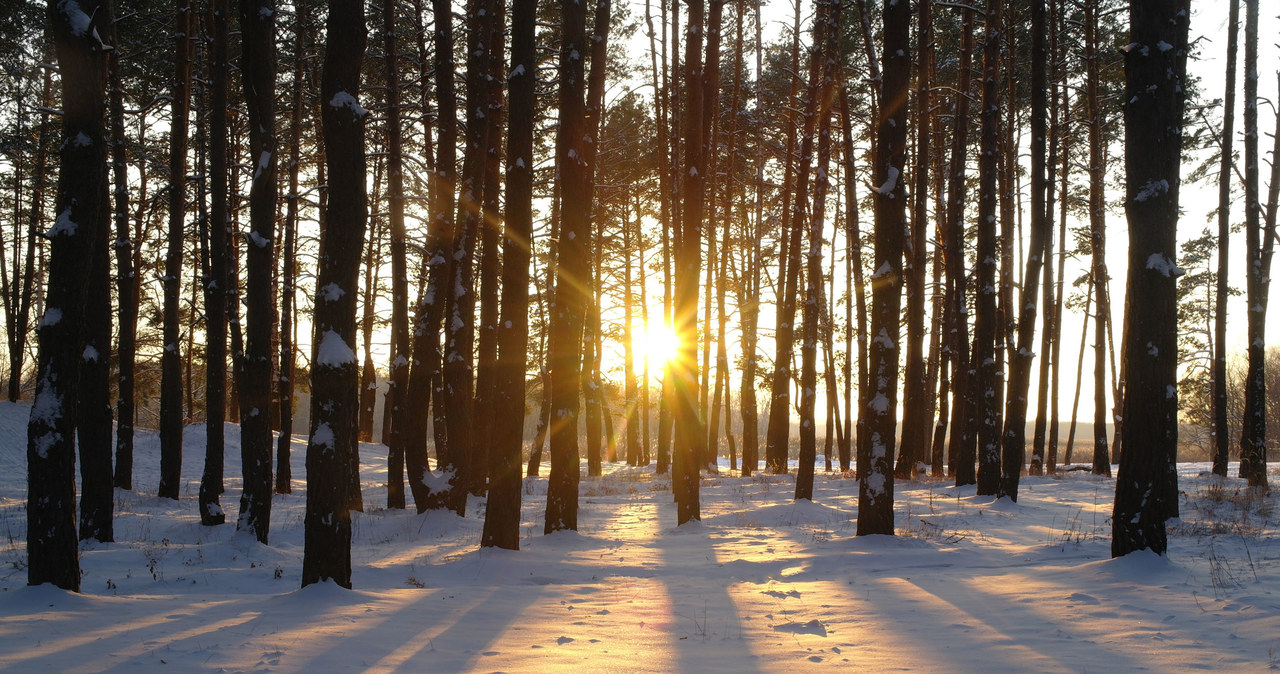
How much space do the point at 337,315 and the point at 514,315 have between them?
8.27 feet

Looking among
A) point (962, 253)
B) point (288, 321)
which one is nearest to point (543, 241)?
point (288, 321)

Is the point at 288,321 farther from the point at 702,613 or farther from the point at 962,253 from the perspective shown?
the point at 962,253

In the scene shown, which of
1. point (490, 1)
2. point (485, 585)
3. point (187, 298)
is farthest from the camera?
point (187, 298)

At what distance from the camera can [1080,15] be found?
20734 millimetres

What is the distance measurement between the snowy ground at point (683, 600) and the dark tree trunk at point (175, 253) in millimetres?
3403

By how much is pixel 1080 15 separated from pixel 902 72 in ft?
52.4

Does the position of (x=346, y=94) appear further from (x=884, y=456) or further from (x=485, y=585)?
(x=884, y=456)

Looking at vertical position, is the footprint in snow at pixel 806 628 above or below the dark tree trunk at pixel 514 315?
below

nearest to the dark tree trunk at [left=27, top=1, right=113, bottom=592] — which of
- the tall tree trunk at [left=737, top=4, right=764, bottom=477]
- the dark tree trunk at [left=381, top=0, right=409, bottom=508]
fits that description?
the dark tree trunk at [left=381, top=0, right=409, bottom=508]

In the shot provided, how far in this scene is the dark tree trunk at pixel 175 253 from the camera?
12820mm

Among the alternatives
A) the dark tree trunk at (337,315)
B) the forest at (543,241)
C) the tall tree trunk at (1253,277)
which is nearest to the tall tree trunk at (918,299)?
the forest at (543,241)

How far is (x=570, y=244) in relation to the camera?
355 inches

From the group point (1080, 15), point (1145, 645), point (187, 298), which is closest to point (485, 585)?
point (1145, 645)

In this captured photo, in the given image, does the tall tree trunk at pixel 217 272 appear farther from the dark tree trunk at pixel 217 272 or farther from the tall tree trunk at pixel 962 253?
the tall tree trunk at pixel 962 253
